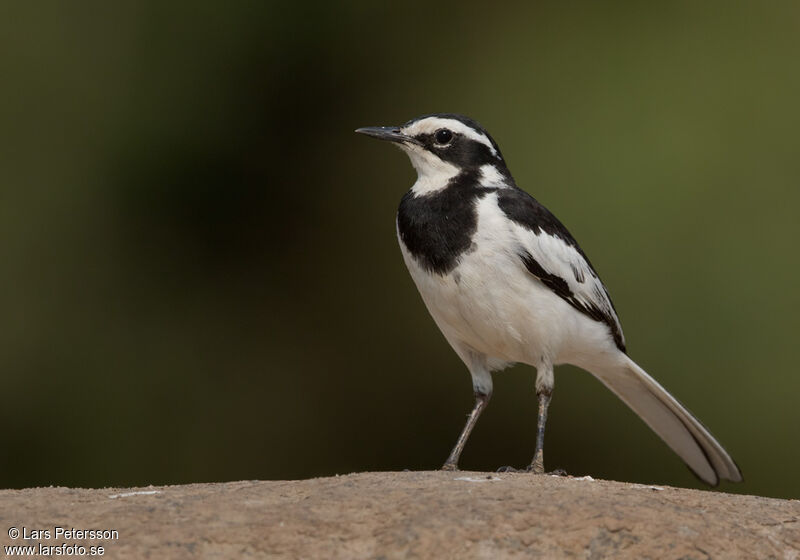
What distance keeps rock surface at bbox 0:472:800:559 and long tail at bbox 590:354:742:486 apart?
A: 6.37ft

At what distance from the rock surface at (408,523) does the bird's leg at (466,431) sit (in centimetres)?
137

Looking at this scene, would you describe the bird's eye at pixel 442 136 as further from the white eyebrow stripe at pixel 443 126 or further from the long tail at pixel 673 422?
the long tail at pixel 673 422

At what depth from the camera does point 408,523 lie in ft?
14.1

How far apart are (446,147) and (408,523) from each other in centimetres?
276

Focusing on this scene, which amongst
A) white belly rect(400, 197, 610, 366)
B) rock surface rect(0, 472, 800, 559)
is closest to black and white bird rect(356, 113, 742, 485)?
white belly rect(400, 197, 610, 366)

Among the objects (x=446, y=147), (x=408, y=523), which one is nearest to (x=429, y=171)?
(x=446, y=147)

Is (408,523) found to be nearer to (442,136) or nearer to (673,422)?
(442,136)

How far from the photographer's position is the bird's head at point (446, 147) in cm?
646

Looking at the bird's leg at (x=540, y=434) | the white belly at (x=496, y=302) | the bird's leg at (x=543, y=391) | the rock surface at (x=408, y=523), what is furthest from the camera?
the bird's leg at (x=543, y=391)

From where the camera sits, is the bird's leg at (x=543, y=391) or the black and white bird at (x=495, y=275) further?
the bird's leg at (x=543, y=391)

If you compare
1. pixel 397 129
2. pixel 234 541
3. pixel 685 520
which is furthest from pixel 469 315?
pixel 234 541

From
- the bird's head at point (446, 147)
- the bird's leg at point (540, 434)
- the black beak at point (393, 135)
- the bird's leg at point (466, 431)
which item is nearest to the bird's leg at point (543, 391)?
the bird's leg at point (540, 434)

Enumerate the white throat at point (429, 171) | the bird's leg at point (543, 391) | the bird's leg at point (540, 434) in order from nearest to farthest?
the bird's leg at point (540, 434), the bird's leg at point (543, 391), the white throat at point (429, 171)

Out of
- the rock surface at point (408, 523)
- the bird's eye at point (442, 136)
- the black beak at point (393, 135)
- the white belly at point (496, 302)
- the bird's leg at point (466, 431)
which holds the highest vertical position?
the bird's eye at point (442, 136)
